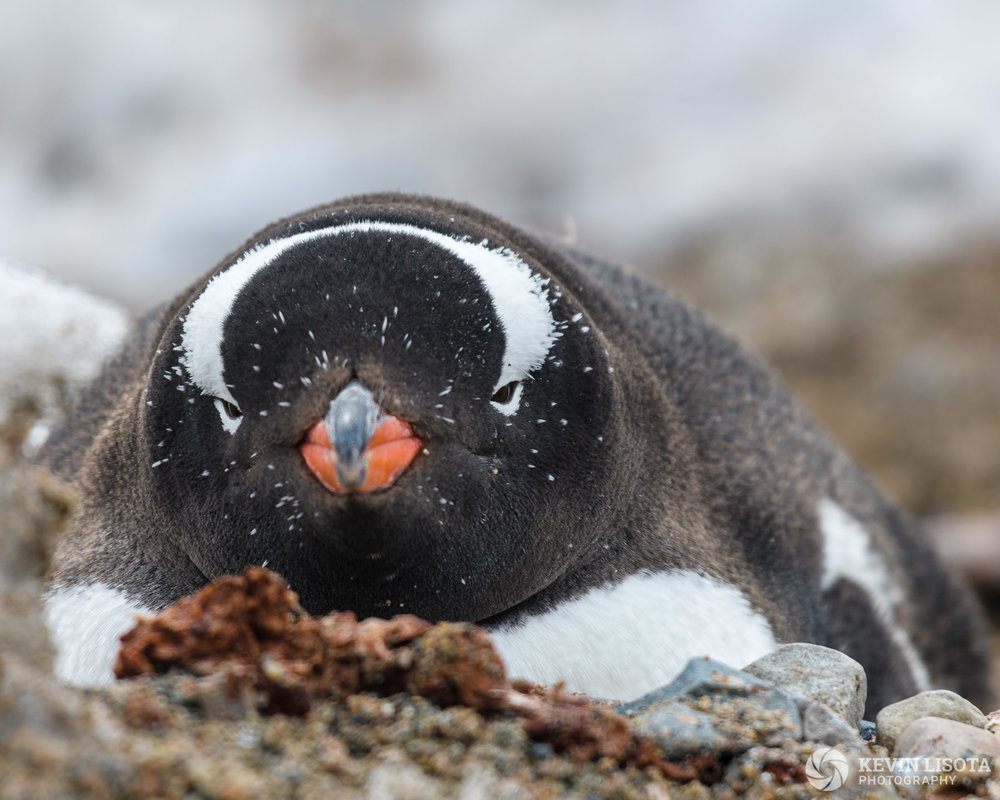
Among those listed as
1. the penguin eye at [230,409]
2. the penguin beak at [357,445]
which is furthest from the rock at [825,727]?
the penguin eye at [230,409]

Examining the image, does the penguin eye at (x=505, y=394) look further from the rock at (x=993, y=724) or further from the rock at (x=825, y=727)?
the rock at (x=993, y=724)

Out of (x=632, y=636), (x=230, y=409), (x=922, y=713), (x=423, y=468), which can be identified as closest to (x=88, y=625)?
(x=230, y=409)

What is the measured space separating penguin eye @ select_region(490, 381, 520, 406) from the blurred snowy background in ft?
20.5

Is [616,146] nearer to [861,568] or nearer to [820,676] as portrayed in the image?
[861,568]

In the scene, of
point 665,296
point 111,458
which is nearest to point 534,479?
point 111,458

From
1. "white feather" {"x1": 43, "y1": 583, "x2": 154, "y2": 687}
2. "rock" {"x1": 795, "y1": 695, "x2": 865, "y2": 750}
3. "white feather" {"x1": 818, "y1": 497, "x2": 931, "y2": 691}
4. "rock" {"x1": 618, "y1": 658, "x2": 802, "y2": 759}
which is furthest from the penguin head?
"white feather" {"x1": 818, "y1": 497, "x2": 931, "y2": 691}

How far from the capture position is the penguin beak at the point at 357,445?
6.77ft

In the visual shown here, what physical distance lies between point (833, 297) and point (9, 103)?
8270mm

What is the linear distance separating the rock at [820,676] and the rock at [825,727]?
57 mm

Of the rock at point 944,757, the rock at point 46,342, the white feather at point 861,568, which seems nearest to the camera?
the rock at point 944,757

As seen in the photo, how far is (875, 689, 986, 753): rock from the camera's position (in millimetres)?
2018

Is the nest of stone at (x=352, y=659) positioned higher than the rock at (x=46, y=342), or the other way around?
the rock at (x=46, y=342)

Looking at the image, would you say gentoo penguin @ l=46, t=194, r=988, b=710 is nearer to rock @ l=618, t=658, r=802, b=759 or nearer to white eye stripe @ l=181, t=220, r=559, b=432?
white eye stripe @ l=181, t=220, r=559, b=432

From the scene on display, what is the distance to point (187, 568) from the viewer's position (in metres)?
2.67
